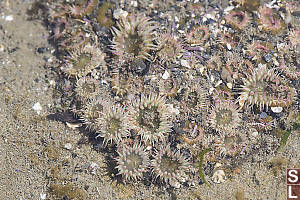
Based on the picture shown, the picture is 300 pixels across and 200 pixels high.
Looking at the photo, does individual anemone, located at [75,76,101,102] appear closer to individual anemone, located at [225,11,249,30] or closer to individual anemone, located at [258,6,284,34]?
individual anemone, located at [225,11,249,30]

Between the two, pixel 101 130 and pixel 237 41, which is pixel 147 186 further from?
pixel 237 41

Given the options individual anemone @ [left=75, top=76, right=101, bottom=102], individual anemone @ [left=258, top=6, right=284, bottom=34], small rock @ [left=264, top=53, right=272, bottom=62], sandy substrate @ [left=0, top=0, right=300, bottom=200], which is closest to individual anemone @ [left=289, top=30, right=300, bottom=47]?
individual anemone @ [left=258, top=6, right=284, bottom=34]

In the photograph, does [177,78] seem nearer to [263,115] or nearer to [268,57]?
[263,115]

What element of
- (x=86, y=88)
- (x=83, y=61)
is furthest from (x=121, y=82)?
(x=83, y=61)

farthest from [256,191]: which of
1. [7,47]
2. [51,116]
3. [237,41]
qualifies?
[7,47]

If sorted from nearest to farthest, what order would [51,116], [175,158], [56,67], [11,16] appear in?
[175,158] → [51,116] → [56,67] → [11,16]

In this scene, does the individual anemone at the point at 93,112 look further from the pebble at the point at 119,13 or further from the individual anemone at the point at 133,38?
the pebble at the point at 119,13
